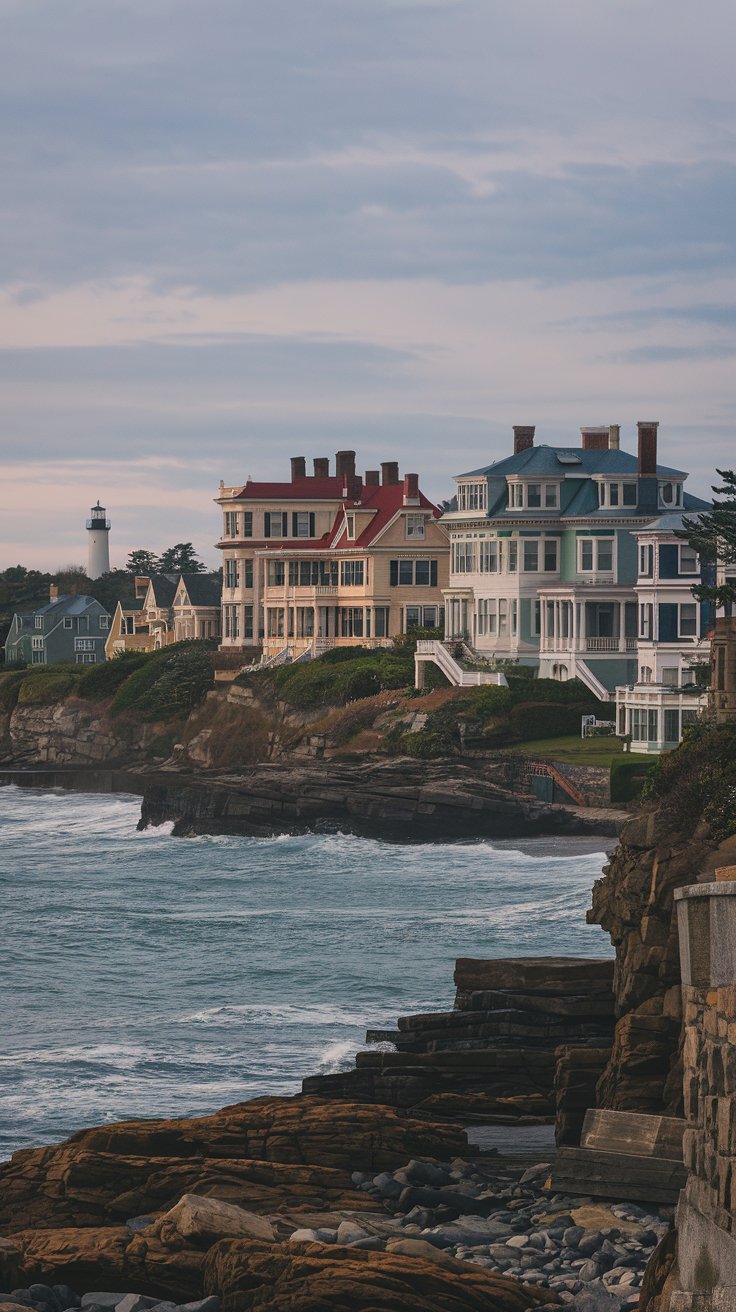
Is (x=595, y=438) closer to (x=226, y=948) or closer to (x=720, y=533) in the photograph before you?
(x=720, y=533)

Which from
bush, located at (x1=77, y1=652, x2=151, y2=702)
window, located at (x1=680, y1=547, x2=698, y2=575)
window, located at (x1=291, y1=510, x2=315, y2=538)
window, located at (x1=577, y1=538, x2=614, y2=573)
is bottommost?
bush, located at (x1=77, y1=652, x2=151, y2=702)

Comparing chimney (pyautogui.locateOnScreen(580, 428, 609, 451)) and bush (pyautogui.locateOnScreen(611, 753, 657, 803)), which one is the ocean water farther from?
chimney (pyautogui.locateOnScreen(580, 428, 609, 451))

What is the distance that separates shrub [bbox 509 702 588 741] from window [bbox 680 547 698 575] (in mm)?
6782

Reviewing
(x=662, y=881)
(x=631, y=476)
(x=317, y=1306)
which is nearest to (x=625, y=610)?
(x=631, y=476)

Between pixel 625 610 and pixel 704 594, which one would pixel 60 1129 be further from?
pixel 625 610

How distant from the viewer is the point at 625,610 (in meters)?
74.9

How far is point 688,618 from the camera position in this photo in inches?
2680

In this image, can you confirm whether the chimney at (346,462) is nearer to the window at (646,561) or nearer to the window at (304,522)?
the window at (304,522)

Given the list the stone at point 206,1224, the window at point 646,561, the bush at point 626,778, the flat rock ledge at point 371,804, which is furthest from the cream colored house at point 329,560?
the stone at point 206,1224

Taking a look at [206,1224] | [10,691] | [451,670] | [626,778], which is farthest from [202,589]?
[206,1224]

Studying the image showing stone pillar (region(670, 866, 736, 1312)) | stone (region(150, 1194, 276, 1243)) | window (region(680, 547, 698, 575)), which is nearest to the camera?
stone pillar (region(670, 866, 736, 1312))

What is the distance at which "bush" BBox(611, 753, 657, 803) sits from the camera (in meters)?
59.8

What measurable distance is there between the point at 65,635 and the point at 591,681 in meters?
64.1

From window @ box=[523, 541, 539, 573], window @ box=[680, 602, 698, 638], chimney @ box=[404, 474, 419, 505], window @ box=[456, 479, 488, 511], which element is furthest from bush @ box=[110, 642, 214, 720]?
window @ box=[680, 602, 698, 638]
